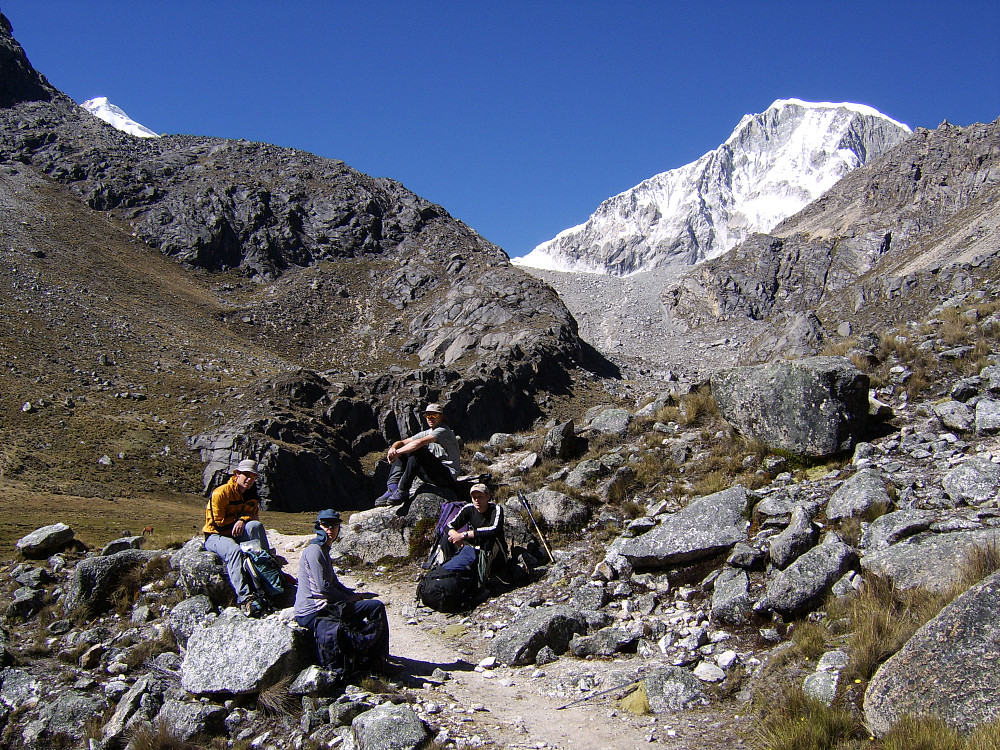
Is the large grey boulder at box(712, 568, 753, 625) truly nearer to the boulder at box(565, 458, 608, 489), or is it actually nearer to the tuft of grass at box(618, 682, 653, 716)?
the tuft of grass at box(618, 682, 653, 716)

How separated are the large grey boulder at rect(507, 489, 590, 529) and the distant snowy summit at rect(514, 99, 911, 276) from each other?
170 metres

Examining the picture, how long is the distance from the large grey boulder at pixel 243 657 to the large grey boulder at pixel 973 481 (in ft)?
23.7

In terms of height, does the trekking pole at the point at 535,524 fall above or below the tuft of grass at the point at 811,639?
above

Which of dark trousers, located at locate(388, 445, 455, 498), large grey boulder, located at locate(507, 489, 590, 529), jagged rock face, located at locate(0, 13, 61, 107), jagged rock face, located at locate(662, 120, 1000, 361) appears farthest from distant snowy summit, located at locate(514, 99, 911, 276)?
dark trousers, located at locate(388, 445, 455, 498)

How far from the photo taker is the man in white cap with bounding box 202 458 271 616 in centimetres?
848

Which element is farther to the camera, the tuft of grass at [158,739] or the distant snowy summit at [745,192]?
the distant snowy summit at [745,192]

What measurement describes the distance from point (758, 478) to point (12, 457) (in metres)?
35.6

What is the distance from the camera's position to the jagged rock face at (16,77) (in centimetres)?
9900

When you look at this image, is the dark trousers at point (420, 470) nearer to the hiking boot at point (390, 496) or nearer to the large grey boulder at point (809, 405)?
the hiking boot at point (390, 496)

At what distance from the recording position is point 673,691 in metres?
5.54

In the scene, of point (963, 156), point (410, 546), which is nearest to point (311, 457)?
point (410, 546)

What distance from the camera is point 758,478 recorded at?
9.29m

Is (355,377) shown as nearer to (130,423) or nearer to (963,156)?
(130,423)

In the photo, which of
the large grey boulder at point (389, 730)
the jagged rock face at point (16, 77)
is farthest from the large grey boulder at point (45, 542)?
the jagged rock face at point (16, 77)
